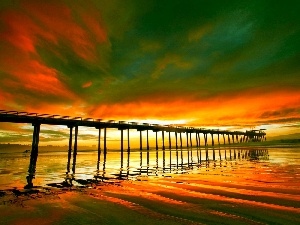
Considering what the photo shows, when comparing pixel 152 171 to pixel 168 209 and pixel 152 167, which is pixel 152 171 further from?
pixel 168 209

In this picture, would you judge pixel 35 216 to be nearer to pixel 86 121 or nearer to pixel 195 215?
pixel 195 215

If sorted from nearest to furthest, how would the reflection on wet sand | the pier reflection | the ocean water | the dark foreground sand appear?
the dark foreground sand → the ocean water → the pier reflection → the reflection on wet sand

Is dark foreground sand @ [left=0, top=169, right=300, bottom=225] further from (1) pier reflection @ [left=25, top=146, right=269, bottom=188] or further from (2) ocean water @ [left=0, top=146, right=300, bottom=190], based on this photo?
(1) pier reflection @ [left=25, top=146, right=269, bottom=188]

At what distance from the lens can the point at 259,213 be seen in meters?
5.07

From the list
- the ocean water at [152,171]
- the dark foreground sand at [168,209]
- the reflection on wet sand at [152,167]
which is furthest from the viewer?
the reflection on wet sand at [152,167]

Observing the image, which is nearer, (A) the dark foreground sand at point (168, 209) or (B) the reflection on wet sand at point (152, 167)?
(A) the dark foreground sand at point (168, 209)

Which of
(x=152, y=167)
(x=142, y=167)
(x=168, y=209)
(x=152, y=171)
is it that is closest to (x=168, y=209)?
(x=168, y=209)

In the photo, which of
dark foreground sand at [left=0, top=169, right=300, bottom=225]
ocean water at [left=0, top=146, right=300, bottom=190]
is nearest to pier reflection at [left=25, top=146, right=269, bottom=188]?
ocean water at [left=0, top=146, right=300, bottom=190]

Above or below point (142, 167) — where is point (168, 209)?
below

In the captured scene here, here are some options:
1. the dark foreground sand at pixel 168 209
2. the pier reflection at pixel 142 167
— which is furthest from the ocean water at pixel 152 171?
the dark foreground sand at pixel 168 209

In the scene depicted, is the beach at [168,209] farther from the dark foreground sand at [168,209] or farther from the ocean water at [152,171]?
the ocean water at [152,171]

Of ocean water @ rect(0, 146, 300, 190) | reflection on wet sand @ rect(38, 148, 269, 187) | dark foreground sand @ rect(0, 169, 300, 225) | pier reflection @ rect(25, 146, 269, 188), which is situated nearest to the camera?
dark foreground sand @ rect(0, 169, 300, 225)

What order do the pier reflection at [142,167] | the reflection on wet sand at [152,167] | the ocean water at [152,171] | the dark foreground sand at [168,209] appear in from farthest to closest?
the reflection on wet sand at [152,167] < the pier reflection at [142,167] < the ocean water at [152,171] < the dark foreground sand at [168,209]

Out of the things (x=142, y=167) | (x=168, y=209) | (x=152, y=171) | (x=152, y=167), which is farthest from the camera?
(x=142, y=167)
